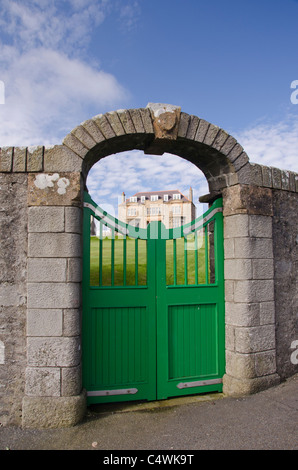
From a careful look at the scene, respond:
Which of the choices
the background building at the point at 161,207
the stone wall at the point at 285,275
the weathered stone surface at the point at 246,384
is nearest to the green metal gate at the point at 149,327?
the weathered stone surface at the point at 246,384

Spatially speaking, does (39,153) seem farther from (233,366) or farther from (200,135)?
(233,366)

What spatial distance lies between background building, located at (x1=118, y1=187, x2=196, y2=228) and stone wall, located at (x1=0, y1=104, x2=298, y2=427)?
64.8 ft

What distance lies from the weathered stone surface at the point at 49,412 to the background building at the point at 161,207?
816 inches

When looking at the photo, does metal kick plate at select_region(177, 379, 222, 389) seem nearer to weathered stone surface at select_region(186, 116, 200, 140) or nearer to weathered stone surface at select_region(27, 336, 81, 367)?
weathered stone surface at select_region(27, 336, 81, 367)

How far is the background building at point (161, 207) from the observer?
25.6m

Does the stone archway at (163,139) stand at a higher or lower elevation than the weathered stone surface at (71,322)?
higher

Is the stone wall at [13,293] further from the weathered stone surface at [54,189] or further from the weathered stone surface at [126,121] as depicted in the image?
the weathered stone surface at [126,121]

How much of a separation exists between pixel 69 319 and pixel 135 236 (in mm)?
1218

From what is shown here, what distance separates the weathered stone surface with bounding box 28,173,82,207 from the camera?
3494mm

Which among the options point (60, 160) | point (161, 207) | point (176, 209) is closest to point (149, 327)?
point (60, 160)

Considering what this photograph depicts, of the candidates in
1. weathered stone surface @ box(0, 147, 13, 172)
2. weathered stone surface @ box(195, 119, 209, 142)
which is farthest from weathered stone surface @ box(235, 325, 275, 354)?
weathered stone surface @ box(0, 147, 13, 172)

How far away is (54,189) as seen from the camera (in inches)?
138

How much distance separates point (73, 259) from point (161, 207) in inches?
1055

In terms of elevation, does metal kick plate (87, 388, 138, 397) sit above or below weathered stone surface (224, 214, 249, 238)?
below
